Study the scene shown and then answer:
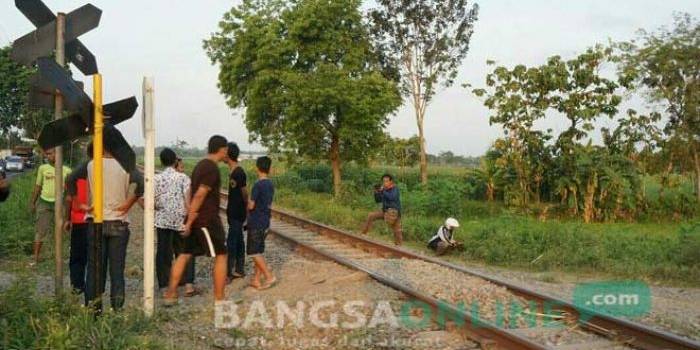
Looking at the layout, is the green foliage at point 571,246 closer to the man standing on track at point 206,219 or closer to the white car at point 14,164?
the man standing on track at point 206,219

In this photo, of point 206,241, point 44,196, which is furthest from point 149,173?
point 44,196

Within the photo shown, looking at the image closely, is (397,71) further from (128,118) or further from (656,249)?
(128,118)

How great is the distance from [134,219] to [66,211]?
1096cm

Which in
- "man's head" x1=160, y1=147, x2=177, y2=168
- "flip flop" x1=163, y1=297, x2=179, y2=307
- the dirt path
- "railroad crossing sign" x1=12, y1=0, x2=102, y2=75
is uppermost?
"railroad crossing sign" x1=12, y1=0, x2=102, y2=75

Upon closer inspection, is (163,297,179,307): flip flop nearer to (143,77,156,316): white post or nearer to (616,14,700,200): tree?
(143,77,156,316): white post

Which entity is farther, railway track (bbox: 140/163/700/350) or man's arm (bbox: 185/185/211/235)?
man's arm (bbox: 185/185/211/235)

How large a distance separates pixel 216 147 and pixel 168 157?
1.17m

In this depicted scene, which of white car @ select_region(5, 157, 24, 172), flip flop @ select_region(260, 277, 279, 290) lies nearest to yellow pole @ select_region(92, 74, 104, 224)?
flip flop @ select_region(260, 277, 279, 290)

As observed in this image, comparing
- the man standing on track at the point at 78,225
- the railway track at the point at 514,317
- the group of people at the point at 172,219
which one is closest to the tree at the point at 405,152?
the railway track at the point at 514,317

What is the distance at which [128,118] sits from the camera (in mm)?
5750

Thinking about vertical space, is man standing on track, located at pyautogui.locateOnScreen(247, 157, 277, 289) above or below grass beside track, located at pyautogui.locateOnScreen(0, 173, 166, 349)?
above

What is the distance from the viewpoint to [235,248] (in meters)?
8.73

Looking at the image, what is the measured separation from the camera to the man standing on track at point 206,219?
266 inches

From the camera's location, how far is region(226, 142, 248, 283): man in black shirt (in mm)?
8273
